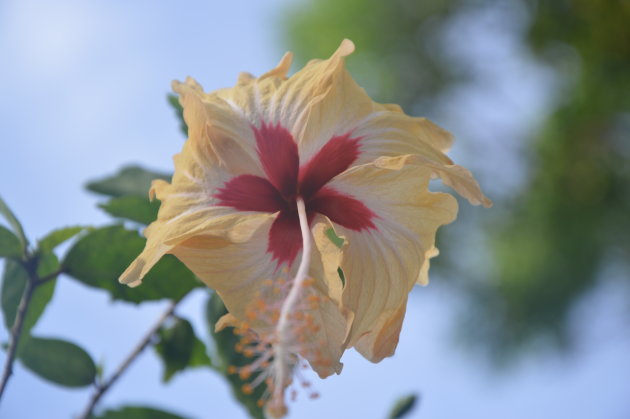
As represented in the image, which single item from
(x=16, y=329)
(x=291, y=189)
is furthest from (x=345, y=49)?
(x=16, y=329)

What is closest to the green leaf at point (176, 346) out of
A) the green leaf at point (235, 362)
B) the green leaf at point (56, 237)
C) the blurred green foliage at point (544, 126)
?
the green leaf at point (235, 362)

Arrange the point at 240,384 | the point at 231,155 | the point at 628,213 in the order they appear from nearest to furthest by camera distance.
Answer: the point at 231,155
the point at 240,384
the point at 628,213

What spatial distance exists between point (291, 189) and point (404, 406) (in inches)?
9.5

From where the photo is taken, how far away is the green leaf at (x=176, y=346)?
615 mm

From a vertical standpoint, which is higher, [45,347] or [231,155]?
[231,155]

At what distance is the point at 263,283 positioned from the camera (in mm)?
453

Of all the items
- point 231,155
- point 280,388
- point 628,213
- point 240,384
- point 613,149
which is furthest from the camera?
point 628,213

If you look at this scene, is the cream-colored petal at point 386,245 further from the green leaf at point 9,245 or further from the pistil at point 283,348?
the green leaf at point 9,245

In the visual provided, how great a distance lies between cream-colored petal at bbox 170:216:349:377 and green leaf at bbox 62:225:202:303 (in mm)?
83

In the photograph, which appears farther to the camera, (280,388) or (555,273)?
(555,273)

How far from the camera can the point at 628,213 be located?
5.19 meters

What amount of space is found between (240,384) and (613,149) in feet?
16.0

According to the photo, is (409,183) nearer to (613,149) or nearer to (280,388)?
(280,388)

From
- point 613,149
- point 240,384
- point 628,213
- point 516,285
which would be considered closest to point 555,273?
point 516,285
